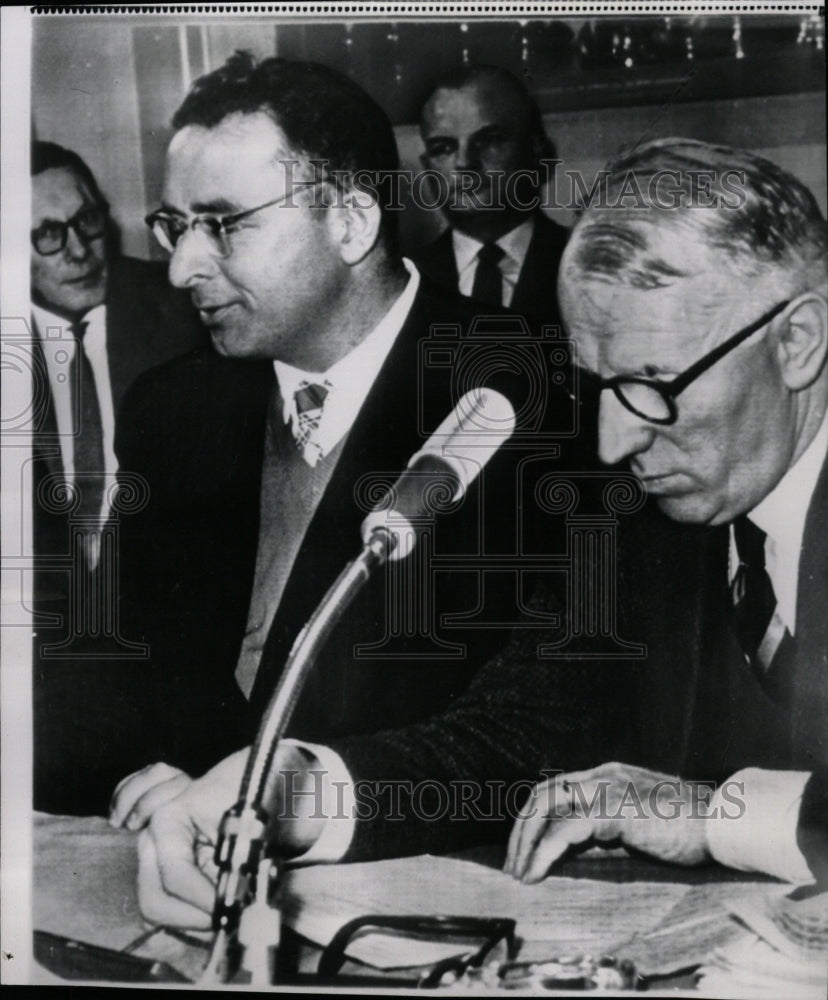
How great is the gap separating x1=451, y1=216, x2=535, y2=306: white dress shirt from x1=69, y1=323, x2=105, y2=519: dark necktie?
2.68ft

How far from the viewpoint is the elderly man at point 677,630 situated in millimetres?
2154

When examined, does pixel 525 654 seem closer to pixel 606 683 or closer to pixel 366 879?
pixel 606 683

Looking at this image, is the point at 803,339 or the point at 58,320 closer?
the point at 803,339

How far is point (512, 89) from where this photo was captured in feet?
7.21

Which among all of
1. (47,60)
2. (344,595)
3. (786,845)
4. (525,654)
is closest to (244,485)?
(344,595)

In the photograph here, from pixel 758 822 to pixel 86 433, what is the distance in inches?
64.3

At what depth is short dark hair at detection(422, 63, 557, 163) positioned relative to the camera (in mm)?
2191

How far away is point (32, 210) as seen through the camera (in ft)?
7.44

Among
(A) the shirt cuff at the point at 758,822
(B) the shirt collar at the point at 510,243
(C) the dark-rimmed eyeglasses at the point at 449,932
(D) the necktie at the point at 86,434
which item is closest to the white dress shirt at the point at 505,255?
(B) the shirt collar at the point at 510,243

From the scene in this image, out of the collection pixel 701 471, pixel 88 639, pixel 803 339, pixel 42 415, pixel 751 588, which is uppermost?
pixel 803 339

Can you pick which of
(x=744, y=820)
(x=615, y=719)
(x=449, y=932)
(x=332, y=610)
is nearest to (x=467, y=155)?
(x=332, y=610)

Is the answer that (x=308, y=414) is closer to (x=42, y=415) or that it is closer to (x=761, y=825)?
(x=42, y=415)

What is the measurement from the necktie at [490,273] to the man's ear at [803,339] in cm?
58

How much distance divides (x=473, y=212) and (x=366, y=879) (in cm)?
141
